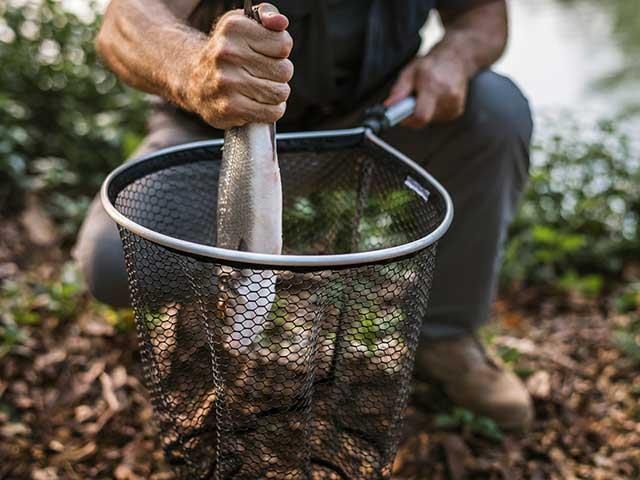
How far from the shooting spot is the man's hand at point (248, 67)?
3.22 feet

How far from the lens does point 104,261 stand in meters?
1.54

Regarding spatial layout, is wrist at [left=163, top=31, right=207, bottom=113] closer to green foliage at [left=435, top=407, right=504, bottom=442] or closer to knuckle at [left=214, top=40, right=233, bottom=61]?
knuckle at [left=214, top=40, right=233, bottom=61]

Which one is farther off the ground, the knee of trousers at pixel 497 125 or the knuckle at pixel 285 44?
the knuckle at pixel 285 44

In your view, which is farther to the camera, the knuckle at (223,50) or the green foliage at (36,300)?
the green foliage at (36,300)

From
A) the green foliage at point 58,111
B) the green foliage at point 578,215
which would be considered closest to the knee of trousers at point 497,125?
the green foliage at point 578,215

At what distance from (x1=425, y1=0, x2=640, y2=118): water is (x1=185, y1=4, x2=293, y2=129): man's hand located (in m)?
2.75

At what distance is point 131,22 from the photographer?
52.9 inches

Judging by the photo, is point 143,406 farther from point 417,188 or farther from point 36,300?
point 417,188

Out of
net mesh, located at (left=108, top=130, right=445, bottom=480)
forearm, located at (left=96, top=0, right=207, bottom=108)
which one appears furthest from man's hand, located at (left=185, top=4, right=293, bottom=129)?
net mesh, located at (left=108, top=130, right=445, bottom=480)

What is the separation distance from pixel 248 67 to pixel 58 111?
206cm

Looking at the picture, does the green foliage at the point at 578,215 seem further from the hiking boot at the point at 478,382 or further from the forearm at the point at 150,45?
the forearm at the point at 150,45

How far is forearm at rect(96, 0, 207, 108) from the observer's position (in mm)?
1182

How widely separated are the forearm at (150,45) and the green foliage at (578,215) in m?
1.45

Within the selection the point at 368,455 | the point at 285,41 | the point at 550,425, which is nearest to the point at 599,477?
the point at 550,425
